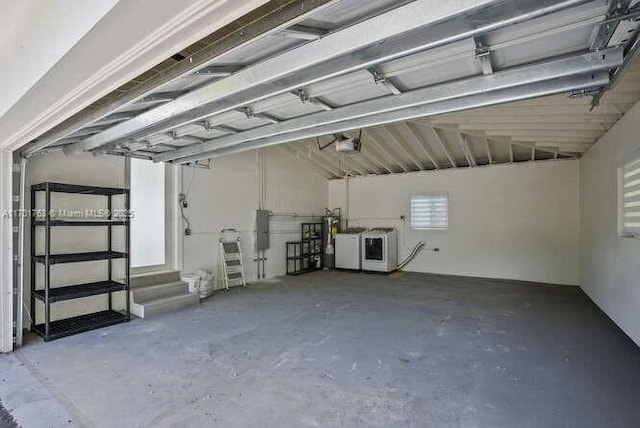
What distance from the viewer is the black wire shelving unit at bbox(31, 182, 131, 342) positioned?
12.0 ft

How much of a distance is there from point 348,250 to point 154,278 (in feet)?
15.5

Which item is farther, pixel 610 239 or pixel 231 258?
pixel 231 258

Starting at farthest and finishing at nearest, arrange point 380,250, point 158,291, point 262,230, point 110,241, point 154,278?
1. point 380,250
2. point 262,230
3. point 154,278
4. point 158,291
5. point 110,241

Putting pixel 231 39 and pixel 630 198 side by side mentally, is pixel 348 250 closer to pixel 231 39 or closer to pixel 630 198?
pixel 630 198

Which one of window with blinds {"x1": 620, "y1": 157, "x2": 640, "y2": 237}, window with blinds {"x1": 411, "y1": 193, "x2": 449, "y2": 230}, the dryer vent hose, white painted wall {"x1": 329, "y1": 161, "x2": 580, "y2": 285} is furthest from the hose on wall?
window with blinds {"x1": 620, "y1": 157, "x2": 640, "y2": 237}

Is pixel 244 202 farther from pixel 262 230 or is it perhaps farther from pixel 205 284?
pixel 205 284

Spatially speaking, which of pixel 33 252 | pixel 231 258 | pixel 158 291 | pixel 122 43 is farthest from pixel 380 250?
pixel 122 43

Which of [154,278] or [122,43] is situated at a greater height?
[122,43]

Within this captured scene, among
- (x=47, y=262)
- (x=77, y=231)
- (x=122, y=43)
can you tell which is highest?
(x=122, y=43)

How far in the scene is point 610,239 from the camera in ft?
14.1

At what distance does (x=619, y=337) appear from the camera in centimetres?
362

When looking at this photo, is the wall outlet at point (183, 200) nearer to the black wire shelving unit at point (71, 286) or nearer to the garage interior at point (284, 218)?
the garage interior at point (284, 218)

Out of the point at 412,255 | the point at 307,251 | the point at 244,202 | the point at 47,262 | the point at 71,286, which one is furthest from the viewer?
the point at 307,251

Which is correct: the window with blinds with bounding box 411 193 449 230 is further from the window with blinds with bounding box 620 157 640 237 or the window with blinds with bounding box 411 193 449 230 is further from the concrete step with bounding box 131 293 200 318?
the concrete step with bounding box 131 293 200 318
